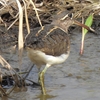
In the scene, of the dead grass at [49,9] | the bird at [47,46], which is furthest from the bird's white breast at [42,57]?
the dead grass at [49,9]

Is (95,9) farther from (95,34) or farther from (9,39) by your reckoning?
(9,39)

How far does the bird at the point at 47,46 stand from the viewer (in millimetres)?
4418

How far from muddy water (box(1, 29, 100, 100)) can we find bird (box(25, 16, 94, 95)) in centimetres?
17

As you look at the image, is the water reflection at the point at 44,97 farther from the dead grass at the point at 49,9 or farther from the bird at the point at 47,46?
the dead grass at the point at 49,9

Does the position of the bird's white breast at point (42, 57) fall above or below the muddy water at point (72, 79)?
above

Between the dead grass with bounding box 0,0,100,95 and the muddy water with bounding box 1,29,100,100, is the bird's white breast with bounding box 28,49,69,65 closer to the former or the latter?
the muddy water with bounding box 1,29,100,100

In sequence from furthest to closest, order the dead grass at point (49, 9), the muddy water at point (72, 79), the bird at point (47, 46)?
the dead grass at point (49, 9), the muddy water at point (72, 79), the bird at point (47, 46)

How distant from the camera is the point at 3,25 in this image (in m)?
6.56

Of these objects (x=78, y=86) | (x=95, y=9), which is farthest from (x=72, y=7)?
(x=78, y=86)

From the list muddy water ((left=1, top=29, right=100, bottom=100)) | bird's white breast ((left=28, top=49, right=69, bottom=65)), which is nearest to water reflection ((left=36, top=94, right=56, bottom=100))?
muddy water ((left=1, top=29, right=100, bottom=100))

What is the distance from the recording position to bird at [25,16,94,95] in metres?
4.42

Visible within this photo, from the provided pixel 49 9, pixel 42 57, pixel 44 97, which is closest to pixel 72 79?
Answer: pixel 44 97

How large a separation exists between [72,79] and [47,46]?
2.88 feet

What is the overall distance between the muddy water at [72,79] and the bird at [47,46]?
6.8 inches
